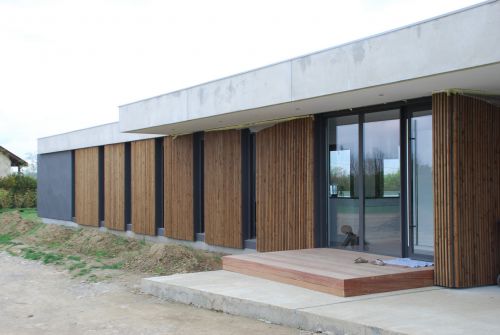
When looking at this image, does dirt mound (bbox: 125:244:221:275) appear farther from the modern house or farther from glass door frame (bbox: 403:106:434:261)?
glass door frame (bbox: 403:106:434:261)

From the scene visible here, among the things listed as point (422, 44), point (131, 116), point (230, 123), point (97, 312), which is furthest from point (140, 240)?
point (422, 44)

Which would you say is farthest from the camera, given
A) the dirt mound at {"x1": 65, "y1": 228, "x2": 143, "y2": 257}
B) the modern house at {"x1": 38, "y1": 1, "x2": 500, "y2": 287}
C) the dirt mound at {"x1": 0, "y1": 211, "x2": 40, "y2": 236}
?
the dirt mound at {"x1": 0, "y1": 211, "x2": 40, "y2": 236}

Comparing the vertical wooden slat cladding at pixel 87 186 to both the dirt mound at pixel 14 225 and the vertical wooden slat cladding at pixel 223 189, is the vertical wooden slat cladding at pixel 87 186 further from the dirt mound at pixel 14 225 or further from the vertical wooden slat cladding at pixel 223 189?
the vertical wooden slat cladding at pixel 223 189

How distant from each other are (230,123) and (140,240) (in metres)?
5.24

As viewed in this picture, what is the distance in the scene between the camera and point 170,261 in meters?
11.0

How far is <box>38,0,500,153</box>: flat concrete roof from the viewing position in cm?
612

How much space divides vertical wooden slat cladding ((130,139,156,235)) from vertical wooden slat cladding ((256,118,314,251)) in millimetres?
4628

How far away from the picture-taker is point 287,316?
626 centimetres

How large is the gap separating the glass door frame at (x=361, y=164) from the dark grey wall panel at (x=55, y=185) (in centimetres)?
1273

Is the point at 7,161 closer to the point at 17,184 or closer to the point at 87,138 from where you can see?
the point at 17,184

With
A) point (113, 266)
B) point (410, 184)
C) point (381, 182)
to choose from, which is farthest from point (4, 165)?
point (410, 184)

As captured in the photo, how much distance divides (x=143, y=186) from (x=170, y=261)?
4.79 meters

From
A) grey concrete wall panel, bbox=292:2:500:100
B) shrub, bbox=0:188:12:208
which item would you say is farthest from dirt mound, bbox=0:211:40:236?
grey concrete wall panel, bbox=292:2:500:100

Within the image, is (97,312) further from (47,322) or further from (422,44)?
(422,44)
